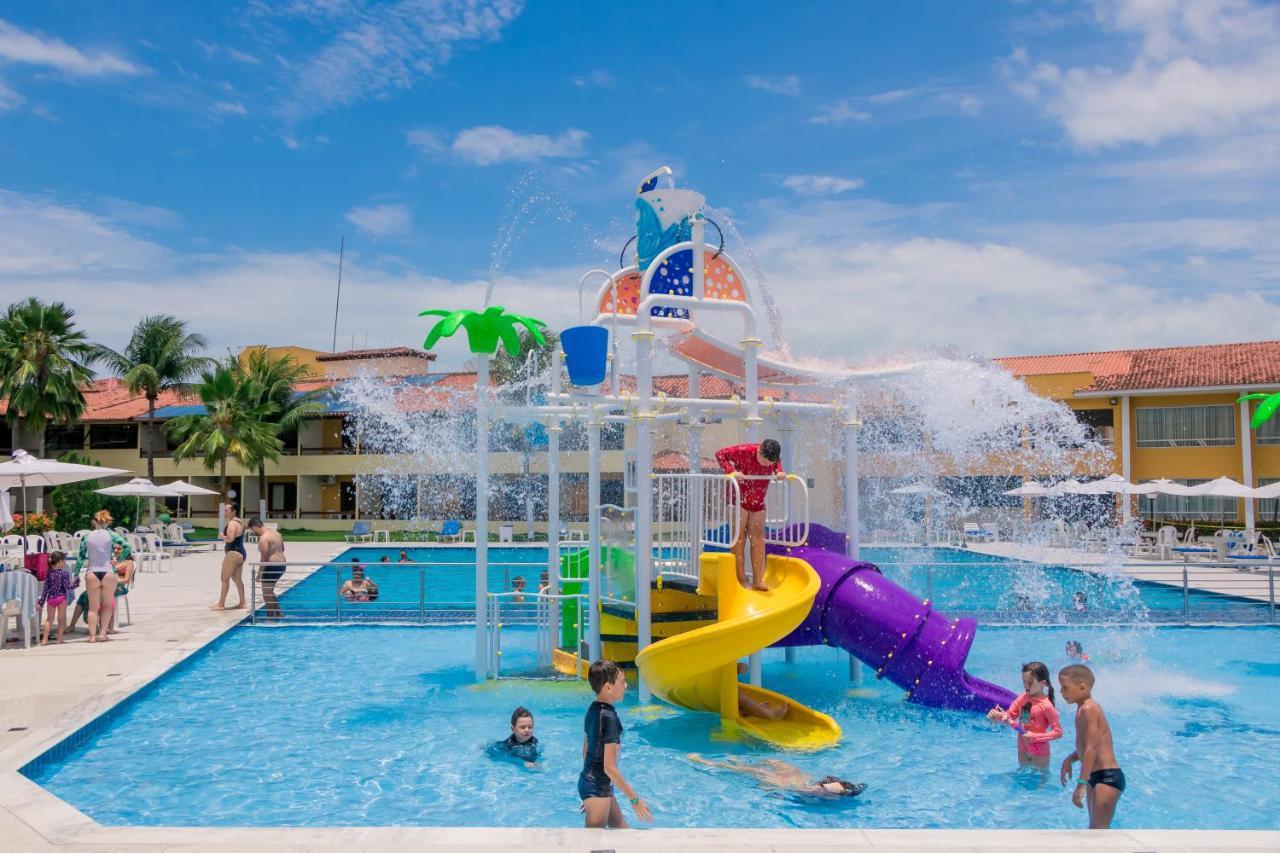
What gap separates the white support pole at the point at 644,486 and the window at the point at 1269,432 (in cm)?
3375

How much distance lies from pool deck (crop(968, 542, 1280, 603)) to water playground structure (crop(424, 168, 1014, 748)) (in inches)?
224

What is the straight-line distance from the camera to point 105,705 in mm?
8969

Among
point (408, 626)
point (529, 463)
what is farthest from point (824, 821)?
point (529, 463)

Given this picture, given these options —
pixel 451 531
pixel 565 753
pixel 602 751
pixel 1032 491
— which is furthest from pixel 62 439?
pixel 602 751

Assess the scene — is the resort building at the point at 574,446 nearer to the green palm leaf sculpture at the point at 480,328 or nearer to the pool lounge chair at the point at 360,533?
the pool lounge chair at the point at 360,533

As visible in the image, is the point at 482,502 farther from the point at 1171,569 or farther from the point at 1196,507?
the point at 1196,507

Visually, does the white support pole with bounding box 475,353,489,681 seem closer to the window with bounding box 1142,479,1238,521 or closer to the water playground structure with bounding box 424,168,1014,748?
the water playground structure with bounding box 424,168,1014,748

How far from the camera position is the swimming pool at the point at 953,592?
1559 centimetres

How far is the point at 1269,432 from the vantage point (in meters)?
35.2

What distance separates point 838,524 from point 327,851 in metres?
9.39

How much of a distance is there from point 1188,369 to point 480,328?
34587 mm

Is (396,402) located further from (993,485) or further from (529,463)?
(993,485)

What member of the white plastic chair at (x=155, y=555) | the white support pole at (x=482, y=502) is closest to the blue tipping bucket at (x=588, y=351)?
the white support pole at (x=482, y=502)

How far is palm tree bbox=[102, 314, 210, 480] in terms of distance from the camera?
41.4 meters
